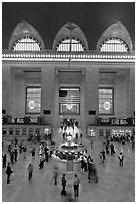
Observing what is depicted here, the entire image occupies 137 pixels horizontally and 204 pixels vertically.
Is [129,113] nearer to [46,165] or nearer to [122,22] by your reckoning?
[122,22]

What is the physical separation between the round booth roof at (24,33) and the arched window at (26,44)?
431mm

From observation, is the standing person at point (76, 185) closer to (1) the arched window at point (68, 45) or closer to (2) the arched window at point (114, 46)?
(1) the arched window at point (68, 45)

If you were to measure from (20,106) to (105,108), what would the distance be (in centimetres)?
1601

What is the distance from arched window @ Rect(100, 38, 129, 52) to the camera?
3089cm

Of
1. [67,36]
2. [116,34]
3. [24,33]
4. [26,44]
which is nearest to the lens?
[24,33]

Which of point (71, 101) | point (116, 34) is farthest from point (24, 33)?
point (71, 101)

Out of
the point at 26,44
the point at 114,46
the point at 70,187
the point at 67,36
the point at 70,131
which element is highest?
the point at 67,36

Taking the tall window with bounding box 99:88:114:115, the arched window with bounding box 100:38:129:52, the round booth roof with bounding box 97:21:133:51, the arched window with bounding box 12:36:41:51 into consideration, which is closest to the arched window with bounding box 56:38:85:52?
the round booth roof with bounding box 97:21:133:51

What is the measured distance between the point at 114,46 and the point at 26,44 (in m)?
14.3

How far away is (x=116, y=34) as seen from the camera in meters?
30.3

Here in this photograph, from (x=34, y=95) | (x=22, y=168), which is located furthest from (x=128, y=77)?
(x=22, y=168)

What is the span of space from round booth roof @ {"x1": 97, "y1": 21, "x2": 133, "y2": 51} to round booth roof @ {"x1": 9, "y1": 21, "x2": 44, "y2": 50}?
969 cm

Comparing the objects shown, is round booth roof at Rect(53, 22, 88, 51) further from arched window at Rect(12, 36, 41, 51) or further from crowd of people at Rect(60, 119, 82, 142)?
crowd of people at Rect(60, 119, 82, 142)

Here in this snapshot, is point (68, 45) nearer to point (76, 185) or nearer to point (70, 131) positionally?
point (70, 131)
